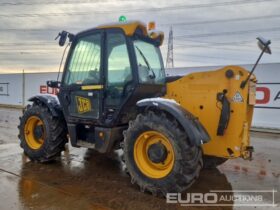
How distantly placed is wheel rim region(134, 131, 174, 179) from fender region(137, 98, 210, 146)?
1.15 feet

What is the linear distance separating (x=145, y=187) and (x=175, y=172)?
21.7 inches

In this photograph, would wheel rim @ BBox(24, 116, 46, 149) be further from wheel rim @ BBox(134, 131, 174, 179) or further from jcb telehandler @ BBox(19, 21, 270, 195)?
wheel rim @ BBox(134, 131, 174, 179)

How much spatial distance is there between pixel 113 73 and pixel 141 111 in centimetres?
82

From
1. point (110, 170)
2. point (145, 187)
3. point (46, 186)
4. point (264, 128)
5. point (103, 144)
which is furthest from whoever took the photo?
point (264, 128)

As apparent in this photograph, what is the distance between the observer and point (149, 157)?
4.41 meters

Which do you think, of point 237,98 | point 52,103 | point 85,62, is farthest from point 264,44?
point 52,103

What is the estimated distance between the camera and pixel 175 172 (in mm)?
4004

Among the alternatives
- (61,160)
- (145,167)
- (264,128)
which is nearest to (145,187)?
(145,167)

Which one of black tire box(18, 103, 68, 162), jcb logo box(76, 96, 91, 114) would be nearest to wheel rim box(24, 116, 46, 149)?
black tire box(18, 103, 68, 162)

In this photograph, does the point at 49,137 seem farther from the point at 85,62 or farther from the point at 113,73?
the point at 113,73

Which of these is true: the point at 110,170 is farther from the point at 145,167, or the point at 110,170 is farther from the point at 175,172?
the point at 175,172

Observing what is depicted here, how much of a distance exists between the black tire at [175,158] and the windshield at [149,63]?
0.84 meters

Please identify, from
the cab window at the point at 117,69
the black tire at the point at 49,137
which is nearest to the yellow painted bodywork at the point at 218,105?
the cab window at the point at 117,69

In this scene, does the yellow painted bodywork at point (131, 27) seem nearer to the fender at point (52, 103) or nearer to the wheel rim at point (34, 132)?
the fender at point (52, 103)
